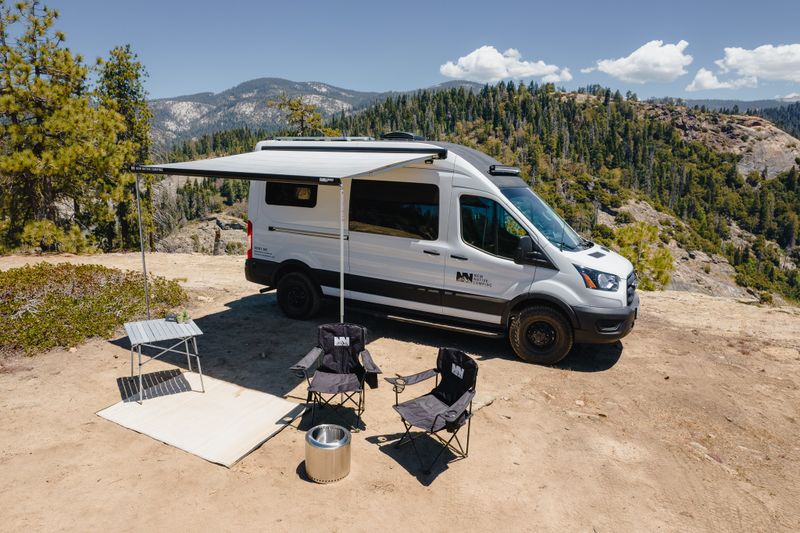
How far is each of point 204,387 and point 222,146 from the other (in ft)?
582

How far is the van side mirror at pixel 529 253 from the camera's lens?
6930 millimetres

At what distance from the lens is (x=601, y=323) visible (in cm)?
684

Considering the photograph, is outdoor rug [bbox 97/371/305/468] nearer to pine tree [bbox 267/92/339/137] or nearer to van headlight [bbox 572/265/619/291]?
van headlight [bbox 572/265/619/291]

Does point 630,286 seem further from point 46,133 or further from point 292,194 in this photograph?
point 46,133

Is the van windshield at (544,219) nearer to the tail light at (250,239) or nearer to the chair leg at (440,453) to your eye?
the chair leg at (440,453)

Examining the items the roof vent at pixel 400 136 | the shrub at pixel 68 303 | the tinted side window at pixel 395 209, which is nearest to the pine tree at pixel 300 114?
the shrub at pixel 68 303

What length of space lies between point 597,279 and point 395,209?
3.29 meters

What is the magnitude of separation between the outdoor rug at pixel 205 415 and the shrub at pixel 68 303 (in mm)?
2183

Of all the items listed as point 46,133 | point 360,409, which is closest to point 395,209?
point 360,409

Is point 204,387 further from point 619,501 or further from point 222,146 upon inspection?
point 222,146

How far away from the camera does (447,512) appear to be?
418 cm

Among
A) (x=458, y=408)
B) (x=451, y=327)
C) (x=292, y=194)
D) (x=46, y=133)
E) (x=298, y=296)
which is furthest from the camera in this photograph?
(x=46, y=133)

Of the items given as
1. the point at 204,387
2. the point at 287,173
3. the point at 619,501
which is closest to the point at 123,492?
the point at 204,387

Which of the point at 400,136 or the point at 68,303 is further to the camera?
the point at 400,136
